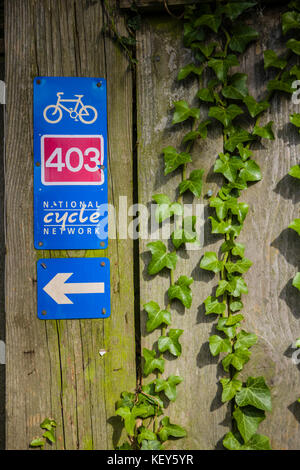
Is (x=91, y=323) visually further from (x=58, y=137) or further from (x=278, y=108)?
(x=278, y=108)

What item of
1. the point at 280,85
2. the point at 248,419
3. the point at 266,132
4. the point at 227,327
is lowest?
the point at 248,419

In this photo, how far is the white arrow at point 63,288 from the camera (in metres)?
1.58

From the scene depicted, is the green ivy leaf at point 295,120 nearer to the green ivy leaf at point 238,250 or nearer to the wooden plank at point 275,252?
the wooden plank at point 275,252

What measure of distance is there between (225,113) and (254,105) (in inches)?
5.2

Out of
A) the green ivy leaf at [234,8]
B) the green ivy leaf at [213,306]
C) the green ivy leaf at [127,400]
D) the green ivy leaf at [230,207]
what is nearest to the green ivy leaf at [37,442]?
the green ivy leaf at [127,400]

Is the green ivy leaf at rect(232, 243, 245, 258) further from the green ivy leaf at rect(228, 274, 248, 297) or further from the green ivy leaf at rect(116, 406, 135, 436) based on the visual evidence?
the green ivy leaf at rect(116, 406, 135, 436)

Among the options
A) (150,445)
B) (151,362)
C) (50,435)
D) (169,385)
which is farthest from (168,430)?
(50,435)

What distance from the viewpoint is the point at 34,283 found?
5.23ft

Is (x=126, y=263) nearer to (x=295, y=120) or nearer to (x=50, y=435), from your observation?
(x=50, y=435)

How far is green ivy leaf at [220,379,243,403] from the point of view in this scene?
5.02ft

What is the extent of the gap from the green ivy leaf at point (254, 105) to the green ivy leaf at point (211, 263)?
646 mm

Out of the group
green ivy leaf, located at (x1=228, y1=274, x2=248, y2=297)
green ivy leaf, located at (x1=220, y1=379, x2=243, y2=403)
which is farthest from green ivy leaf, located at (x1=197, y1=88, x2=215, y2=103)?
green ivy leaf, located at (x1=220, y1=379, x2=243, y2=403)

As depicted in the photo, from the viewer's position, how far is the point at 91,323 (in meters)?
1.60

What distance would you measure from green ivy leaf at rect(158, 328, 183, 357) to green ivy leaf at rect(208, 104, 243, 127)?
959 millimetres
